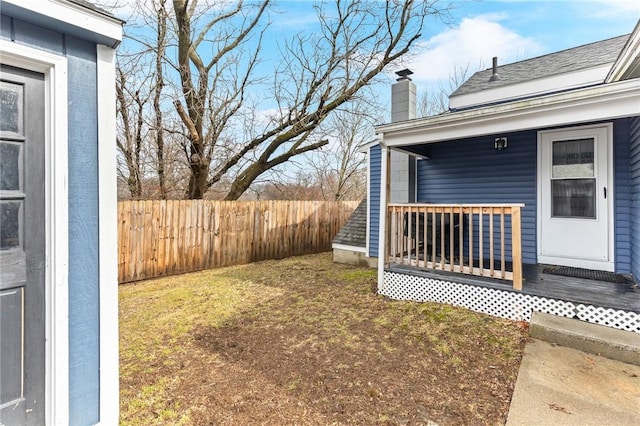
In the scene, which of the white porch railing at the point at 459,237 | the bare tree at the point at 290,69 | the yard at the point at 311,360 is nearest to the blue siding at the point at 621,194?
the white porch railing at the point at 459,237

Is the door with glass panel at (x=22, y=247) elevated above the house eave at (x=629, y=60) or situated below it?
below

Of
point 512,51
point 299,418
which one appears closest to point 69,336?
point 299,418

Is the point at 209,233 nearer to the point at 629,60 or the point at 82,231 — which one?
the point at 82,231

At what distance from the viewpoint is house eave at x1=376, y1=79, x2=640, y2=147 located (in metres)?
3.26

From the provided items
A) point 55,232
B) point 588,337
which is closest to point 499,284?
point 588,337

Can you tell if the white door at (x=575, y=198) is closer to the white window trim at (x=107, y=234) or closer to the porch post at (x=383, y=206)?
the porch post at (x=383, y=206)

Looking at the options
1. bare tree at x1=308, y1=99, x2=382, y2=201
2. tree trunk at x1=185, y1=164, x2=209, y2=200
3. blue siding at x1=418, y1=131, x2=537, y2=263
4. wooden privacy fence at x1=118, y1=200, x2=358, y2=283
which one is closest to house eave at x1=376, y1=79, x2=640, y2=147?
blue siding at x1=418, y1=131, x2=537, y2=263

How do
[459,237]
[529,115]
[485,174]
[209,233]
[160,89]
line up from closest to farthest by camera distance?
[529,115] < [459,237] < [485,174] < [209,233] < [160,89]

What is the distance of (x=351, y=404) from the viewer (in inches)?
93.0

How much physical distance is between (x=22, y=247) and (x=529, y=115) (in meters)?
4.71

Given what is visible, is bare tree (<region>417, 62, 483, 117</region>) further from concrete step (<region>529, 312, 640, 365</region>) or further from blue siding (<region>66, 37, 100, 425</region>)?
blue siding (<region>66, 37, 100, 425</region>)

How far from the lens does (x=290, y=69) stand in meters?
9.70

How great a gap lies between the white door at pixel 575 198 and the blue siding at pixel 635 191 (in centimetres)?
22

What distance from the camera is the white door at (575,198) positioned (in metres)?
4.54
